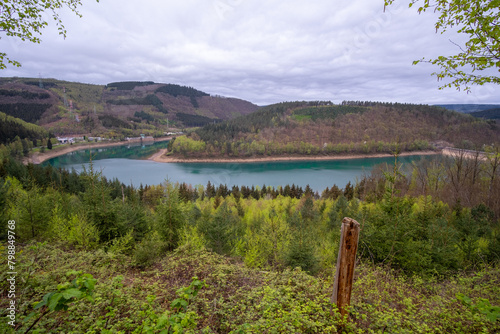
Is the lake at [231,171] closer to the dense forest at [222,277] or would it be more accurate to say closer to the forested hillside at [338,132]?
the forested hillside at [338,132]

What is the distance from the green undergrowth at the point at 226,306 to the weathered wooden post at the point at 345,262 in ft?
0.61

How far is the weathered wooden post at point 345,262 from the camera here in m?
3.21

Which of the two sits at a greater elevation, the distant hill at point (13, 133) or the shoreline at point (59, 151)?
the distant hill at point (13, 133)

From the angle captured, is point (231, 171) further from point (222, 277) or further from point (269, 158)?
point (222, 277)

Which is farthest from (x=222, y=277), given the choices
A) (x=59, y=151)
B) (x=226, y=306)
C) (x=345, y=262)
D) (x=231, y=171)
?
(x=59, y=151)

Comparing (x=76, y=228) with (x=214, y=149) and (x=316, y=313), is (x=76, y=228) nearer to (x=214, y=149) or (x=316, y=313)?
(x=316, y=313)

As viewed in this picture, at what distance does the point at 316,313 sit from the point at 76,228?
7.95 m

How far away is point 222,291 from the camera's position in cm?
455

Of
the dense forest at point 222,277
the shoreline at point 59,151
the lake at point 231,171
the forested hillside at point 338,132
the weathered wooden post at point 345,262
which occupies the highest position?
the forested hillside at point 338,132

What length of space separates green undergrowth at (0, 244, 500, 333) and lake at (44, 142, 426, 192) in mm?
45424

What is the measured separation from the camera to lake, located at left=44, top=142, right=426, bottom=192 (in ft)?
178

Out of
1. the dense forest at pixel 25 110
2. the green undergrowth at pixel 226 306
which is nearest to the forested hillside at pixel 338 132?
the green undergrowth at pixel 226 306

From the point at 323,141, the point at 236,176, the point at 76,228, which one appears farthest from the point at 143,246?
the point at 323,141

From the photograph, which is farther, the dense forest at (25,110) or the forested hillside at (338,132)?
the dense forest at (25,110)
